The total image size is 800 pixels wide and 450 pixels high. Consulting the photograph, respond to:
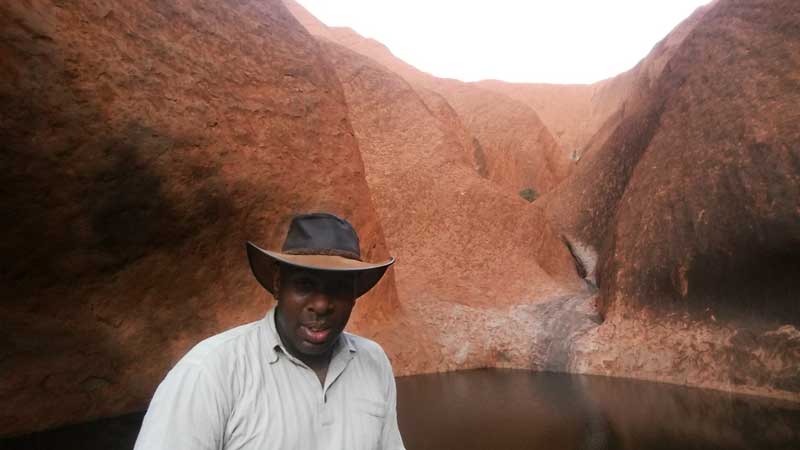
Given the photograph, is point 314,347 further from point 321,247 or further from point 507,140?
point 507,140

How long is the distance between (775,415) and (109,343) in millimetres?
7998

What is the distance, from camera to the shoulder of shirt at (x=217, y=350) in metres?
1.60

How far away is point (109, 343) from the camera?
7.43m

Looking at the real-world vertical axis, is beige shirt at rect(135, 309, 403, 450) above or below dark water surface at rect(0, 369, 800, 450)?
above

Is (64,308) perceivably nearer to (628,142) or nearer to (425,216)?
(425,216)

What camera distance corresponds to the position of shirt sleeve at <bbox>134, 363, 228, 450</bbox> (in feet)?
4.81

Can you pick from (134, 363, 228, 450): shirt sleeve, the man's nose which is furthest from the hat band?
(134, 363, 228, 450): shirt sleeve

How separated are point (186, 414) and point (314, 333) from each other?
45 centimetres

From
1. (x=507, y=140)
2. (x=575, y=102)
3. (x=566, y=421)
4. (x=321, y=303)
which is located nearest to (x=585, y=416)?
(x=566, y=421)

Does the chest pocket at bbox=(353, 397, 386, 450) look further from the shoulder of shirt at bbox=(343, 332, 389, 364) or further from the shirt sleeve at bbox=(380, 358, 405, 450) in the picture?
the shoulder of shirt at bbox=(343, 332, 389, 364)

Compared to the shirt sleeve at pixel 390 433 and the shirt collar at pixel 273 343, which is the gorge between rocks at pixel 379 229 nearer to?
the shirt sleeve at pixel 390 433

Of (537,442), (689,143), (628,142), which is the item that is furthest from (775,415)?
(628,142)

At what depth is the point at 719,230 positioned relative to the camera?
1076 centimetres

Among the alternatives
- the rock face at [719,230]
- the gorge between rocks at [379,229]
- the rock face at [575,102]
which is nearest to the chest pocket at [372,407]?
the gorge between rocks at [379,229]
